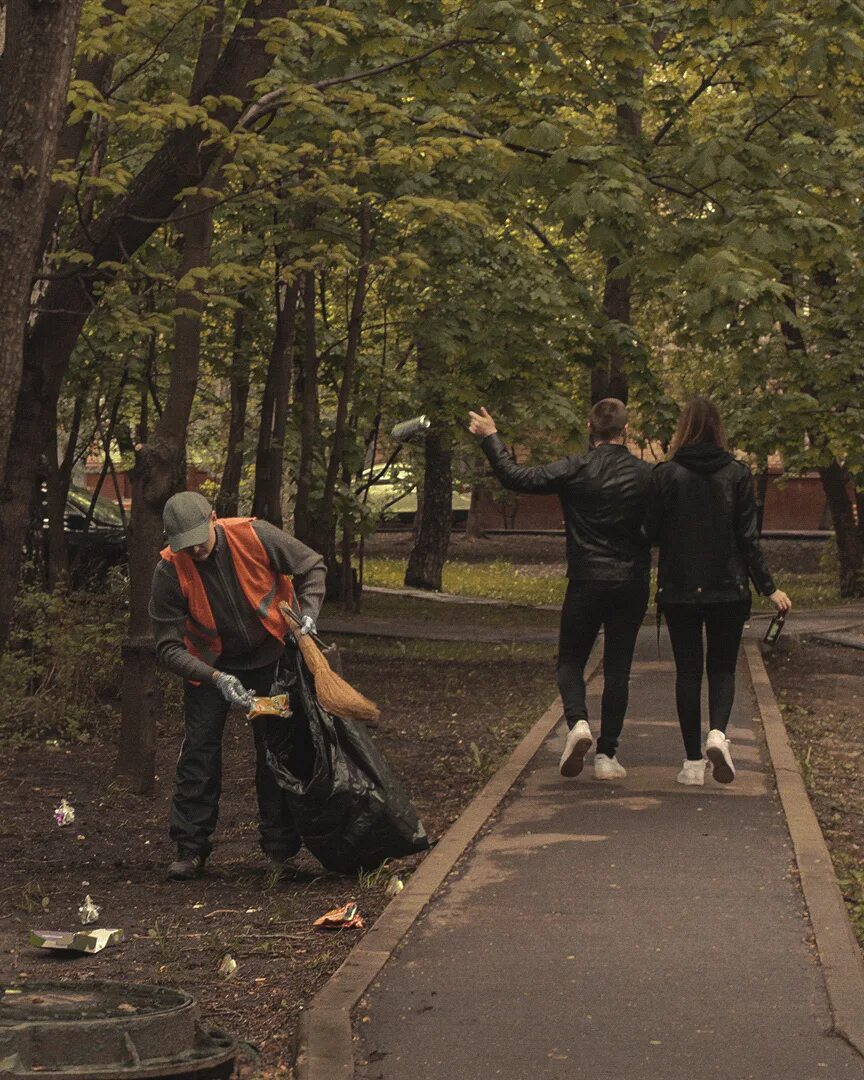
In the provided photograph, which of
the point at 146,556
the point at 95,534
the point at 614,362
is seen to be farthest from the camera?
the point at 95,534

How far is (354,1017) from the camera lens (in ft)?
17.5

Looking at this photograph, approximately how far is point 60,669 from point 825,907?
7304 millimetres

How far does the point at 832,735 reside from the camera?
1274 cm

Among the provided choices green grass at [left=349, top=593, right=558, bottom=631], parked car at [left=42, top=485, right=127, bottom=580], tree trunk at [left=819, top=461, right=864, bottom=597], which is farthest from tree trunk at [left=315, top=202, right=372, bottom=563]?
tree trunk at [left=819, top=461, right=864, bottom=597]

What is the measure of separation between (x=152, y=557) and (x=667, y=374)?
96.8 feet

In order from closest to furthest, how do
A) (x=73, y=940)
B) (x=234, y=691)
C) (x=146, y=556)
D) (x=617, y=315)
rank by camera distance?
(x=73, y=940)
(x=234, y=691)
(x=146, y=556)
(x=617, y=315)

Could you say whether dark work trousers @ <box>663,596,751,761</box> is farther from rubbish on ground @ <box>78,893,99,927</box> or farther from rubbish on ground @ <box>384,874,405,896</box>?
rubbish on ground @ <box>78,893,99,927</box>

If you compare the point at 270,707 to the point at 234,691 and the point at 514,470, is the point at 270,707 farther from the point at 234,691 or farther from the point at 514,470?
the point at 514,470

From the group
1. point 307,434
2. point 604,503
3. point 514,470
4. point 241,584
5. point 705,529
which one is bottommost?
point 241,584

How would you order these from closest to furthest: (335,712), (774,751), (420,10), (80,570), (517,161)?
(335,712) → (774,751) → (517,161) → (420,10) → (80,570)

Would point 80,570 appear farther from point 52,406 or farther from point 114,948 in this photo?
point 114,948

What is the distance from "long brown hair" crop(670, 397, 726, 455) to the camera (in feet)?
29.1

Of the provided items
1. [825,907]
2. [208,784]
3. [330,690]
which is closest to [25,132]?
[330,690]

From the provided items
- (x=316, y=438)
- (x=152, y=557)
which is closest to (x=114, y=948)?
(x=152, y=557)
